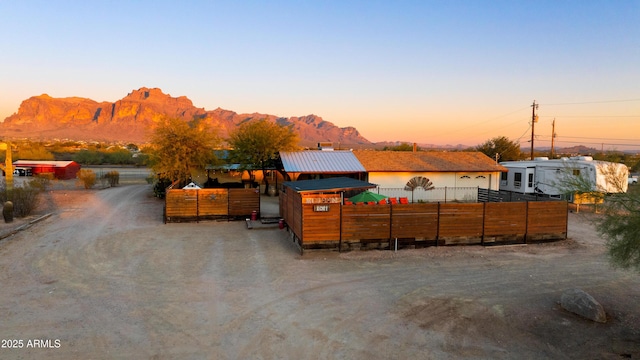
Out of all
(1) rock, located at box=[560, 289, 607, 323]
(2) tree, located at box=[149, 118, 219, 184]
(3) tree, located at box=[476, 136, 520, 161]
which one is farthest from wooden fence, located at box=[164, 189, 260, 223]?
Result: (3) tree, located at box=[476, 136, 520, 161]

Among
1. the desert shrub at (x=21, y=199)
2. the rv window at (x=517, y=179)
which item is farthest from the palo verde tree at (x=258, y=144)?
the rv window at (x=517, y=179)

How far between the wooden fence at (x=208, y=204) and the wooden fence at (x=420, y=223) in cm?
469

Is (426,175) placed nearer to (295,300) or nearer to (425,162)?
(425,162)

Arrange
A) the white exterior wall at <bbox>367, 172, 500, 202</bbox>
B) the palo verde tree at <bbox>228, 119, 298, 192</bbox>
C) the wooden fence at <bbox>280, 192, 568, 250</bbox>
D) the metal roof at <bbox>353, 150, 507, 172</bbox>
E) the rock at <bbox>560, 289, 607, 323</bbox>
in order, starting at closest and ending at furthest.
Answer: the rock at <bbox>560, 289, 607, 323</bbox> → the wooden fence at <bbox>280, 192, 568, 250</bbox> → the white exterior wall at <bbox>367, 172, 500, 202</bbox> → the metal roof at <bbox>353, 150, 507, 172</bbox> → the palo verde tree at <bbox>228, 119, 298, 192</bbox>

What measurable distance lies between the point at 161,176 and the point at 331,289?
20.6 meters

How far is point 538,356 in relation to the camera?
6.89m

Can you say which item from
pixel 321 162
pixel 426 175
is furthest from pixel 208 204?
pixel 426 175

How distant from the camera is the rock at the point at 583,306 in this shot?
27.6 feet

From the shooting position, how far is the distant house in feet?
87.8

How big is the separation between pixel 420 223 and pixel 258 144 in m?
18.2

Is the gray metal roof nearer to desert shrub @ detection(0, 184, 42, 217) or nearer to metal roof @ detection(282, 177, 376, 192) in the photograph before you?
metal roof @ detection(282, 177, 376, 192)

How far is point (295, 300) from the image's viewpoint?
365 inches

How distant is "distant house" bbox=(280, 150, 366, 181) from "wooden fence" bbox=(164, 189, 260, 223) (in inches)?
264

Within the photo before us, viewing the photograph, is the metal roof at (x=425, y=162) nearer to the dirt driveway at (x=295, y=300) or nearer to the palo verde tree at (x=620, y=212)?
the dirt driveway at (x=295, y=300)
